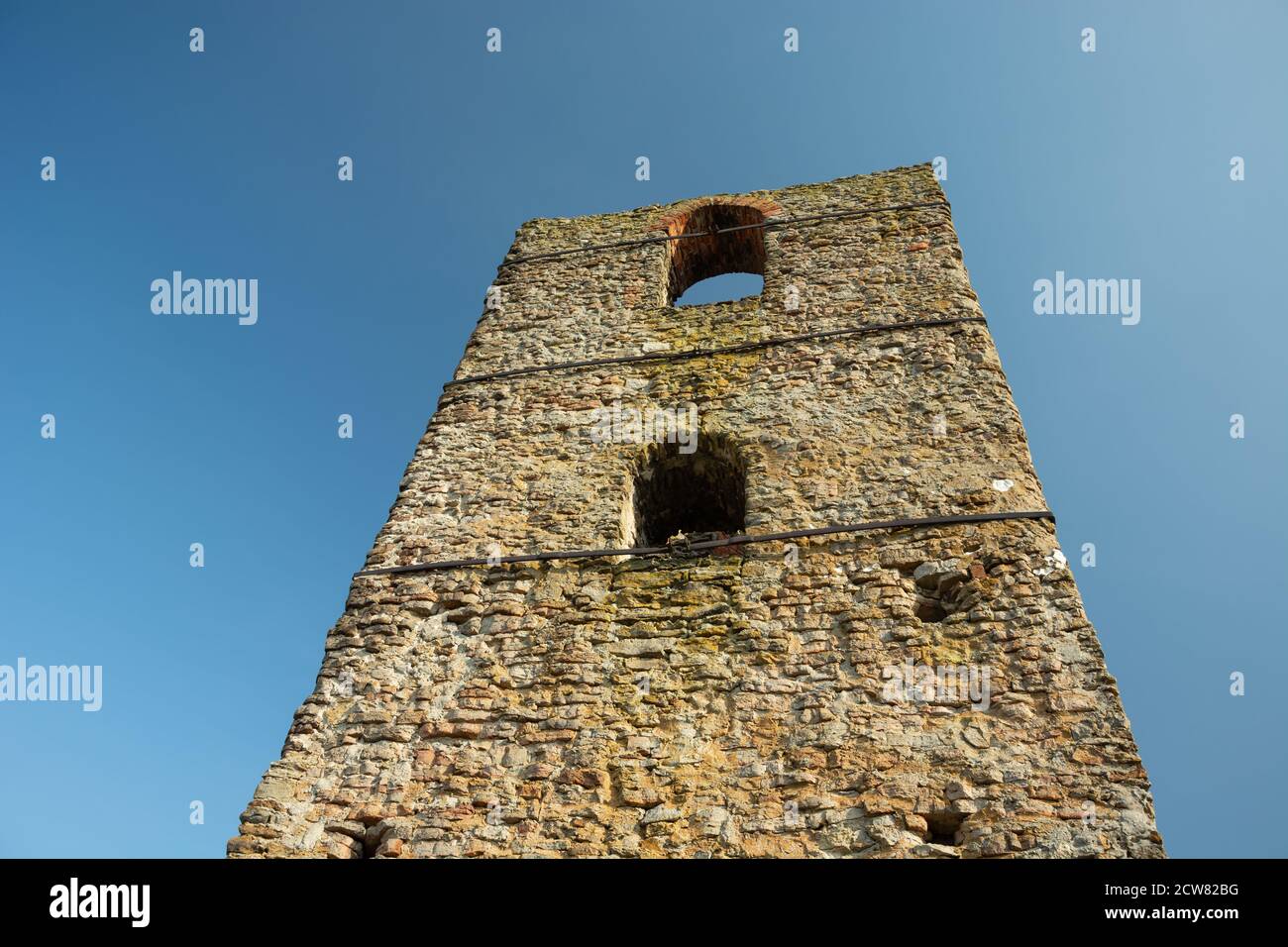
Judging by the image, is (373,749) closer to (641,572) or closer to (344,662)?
(344,662)

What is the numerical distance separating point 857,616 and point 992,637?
26.6 inches

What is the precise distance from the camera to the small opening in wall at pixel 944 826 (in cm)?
410

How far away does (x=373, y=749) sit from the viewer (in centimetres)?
486

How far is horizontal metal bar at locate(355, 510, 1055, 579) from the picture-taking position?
5.41m

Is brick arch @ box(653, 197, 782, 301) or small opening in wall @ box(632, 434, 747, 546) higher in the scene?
brick arch @ box(653, 197, 782, 301)

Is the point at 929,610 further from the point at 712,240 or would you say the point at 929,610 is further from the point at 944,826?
the point at 712,240

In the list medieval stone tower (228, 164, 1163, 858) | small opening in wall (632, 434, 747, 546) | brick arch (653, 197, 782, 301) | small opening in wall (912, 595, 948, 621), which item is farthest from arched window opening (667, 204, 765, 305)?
small opening in wall (912, 595, 948, 621)

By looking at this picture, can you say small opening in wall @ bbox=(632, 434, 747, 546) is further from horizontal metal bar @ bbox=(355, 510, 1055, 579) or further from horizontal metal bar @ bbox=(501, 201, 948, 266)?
horizontal metal bar @ bbox=(501, 201, 948, 266)

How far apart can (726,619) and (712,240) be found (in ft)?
17.1

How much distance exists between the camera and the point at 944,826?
4.13 metres

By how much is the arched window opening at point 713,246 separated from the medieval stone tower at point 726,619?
1.51 meters

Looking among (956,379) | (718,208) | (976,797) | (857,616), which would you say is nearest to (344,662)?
(857,616)

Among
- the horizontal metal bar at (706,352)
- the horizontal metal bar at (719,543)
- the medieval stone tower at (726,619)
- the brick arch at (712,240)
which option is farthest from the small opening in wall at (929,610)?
the brick arch at (712,240)

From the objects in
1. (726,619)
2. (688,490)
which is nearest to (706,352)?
(688,490)
